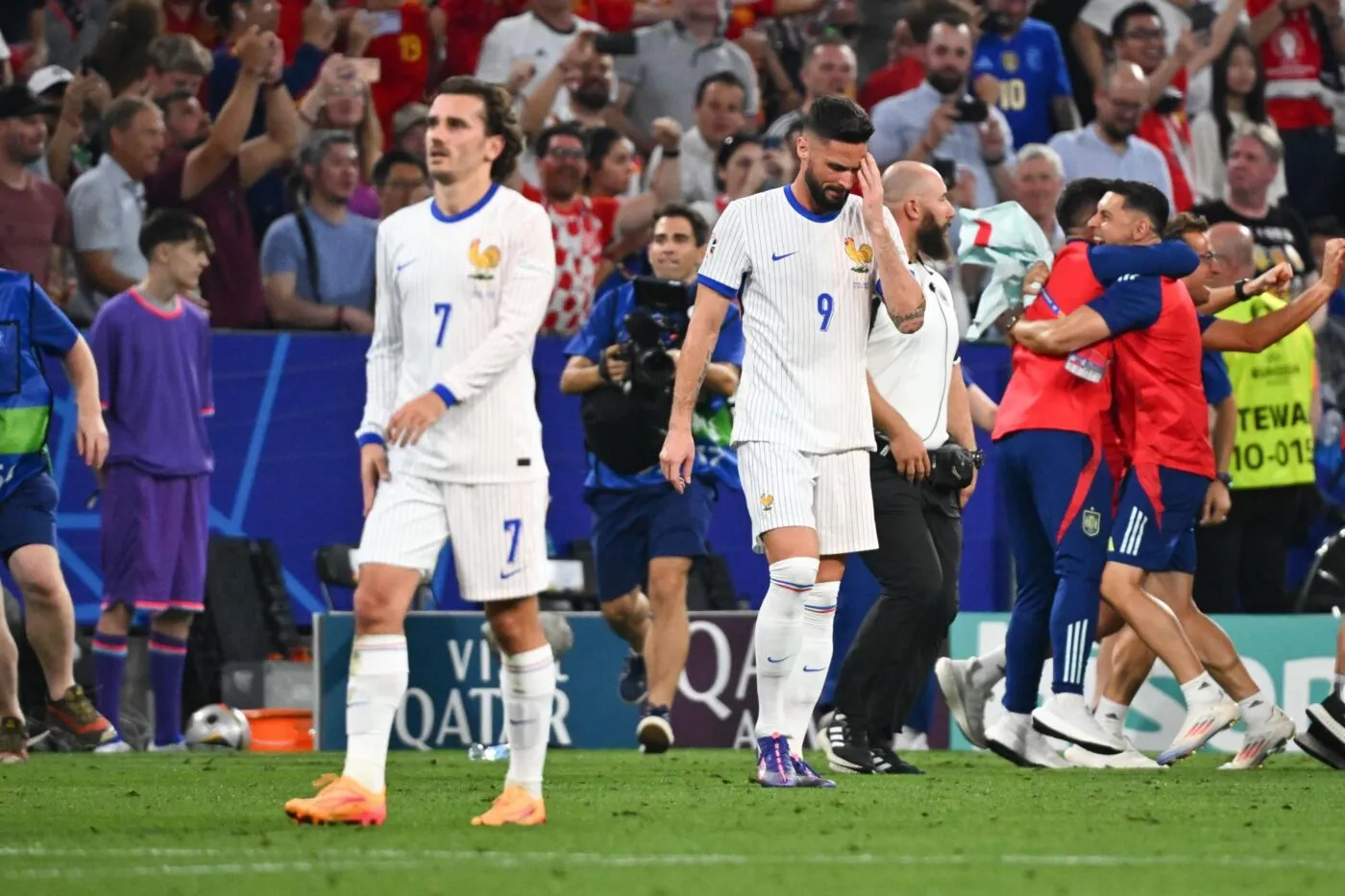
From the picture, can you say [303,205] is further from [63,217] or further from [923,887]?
[923,887]

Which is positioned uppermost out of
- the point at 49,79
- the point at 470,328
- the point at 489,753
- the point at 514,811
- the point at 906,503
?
the point at 49,79

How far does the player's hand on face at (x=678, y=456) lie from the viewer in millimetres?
7754

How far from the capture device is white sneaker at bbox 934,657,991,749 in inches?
427

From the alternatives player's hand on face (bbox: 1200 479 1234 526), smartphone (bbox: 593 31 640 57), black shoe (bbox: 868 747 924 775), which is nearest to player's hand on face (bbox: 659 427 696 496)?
black shoe (bbox: 868 747 924 775)

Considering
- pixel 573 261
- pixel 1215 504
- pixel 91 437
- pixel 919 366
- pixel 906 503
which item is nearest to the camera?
pixel 906 503

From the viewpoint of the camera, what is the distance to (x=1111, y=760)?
9.83 meters

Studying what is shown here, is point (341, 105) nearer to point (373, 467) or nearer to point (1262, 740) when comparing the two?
point (1262, 740)

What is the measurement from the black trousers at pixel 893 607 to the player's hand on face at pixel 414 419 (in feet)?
9.39

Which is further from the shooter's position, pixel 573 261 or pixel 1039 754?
pixel 573 261

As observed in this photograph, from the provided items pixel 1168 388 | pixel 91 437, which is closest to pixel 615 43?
pixel 91 437

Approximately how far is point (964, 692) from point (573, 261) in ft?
13.6

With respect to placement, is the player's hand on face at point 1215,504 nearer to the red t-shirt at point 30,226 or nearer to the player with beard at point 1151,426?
the player with beard at point 1151,426

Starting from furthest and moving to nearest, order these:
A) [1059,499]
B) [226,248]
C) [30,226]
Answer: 1. [226,248]
2. [30,226]
3. [1059,499]

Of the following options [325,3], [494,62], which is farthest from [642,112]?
[325,3]
